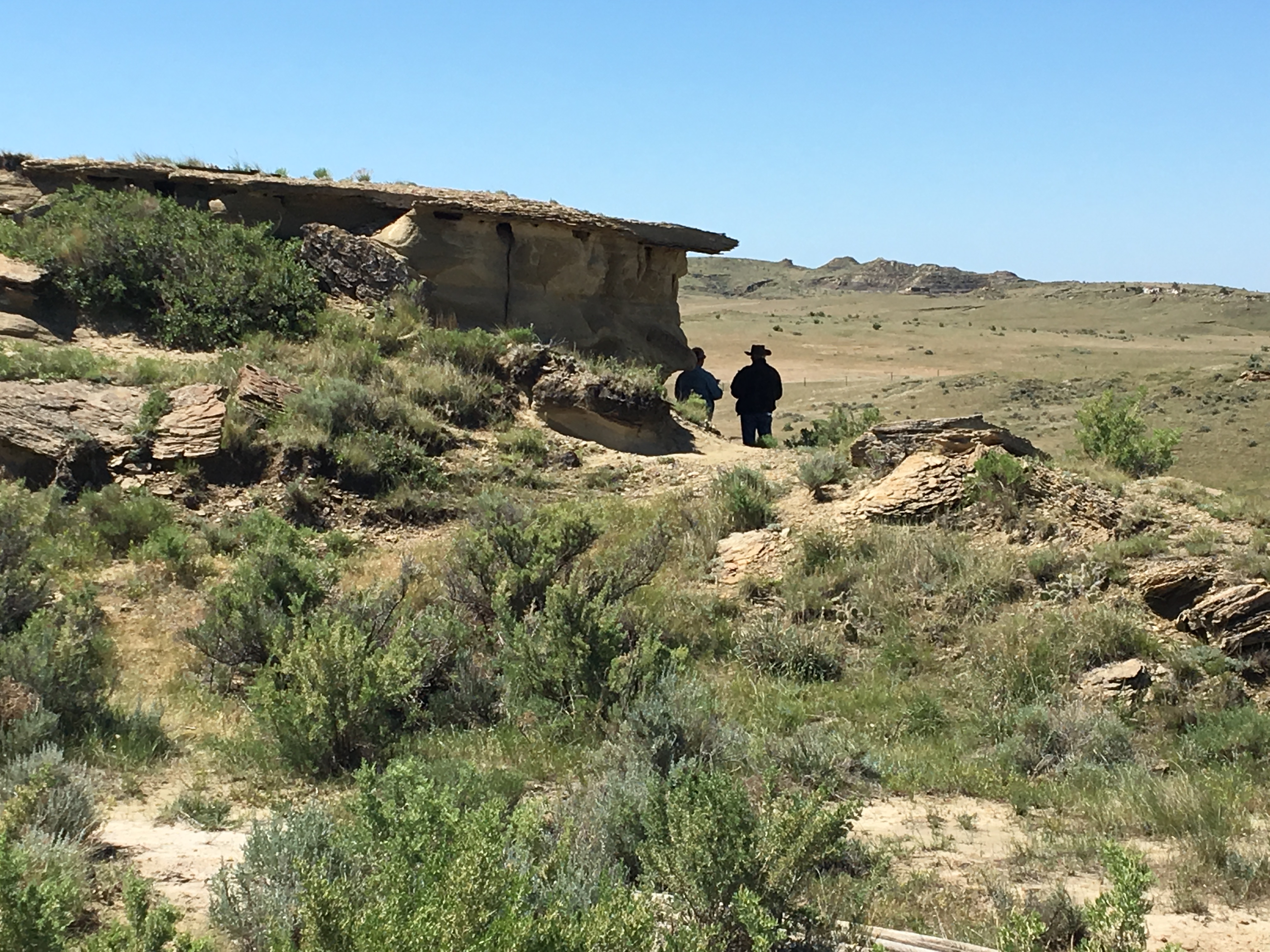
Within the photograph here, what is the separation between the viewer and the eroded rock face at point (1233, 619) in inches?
303

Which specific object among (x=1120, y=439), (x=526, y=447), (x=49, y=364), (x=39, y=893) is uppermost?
(x=49, y=364)

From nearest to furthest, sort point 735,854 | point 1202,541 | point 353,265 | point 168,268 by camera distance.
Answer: point 735,854
point 1202,541
point 168,268
point 353,265

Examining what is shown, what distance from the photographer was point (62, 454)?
10.1 metres

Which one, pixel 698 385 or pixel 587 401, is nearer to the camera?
pixel 587 401

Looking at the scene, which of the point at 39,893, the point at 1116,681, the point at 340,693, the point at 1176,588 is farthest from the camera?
the point at 1176,588

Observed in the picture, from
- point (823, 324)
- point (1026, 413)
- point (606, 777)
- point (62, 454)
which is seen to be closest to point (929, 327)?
point (823, 324)

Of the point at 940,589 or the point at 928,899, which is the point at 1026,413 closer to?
the point at 940,589

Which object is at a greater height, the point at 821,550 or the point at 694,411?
the point at 694,411

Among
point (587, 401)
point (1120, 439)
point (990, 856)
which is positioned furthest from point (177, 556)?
point (1120, 439)

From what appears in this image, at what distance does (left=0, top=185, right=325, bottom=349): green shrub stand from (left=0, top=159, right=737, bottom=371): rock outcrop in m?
0.54

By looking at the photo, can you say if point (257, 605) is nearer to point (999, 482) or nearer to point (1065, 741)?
point (1065, 741)

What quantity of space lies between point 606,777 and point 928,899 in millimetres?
1485

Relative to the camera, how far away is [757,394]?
14977 millimetres

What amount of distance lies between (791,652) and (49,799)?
4790mm
